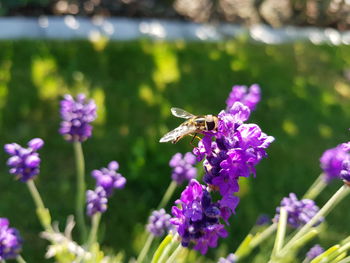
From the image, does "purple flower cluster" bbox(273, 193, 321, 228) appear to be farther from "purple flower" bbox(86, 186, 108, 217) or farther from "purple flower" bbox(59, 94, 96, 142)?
"purple flower" bbox(59, 94, 96, 142)

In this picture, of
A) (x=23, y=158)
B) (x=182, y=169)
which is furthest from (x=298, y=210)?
(x=23, y=158)

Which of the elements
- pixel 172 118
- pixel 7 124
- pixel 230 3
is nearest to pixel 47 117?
pixel 7 124

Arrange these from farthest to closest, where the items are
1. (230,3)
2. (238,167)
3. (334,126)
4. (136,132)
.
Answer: (230,3)
(334,126)
(136,132)
(238,167)

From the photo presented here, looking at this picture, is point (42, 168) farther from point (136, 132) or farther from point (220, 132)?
point (220, 132)

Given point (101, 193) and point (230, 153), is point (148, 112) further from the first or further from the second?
point (230, 153)

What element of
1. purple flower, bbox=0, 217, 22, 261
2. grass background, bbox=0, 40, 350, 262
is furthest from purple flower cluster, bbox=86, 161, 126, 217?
grass background, bbox=0, 40, 350, 262

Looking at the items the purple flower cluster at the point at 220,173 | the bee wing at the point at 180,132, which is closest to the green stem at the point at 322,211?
the purple flower cluster at the point at 220,173

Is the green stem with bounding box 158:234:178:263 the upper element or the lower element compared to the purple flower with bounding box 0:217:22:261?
upper
